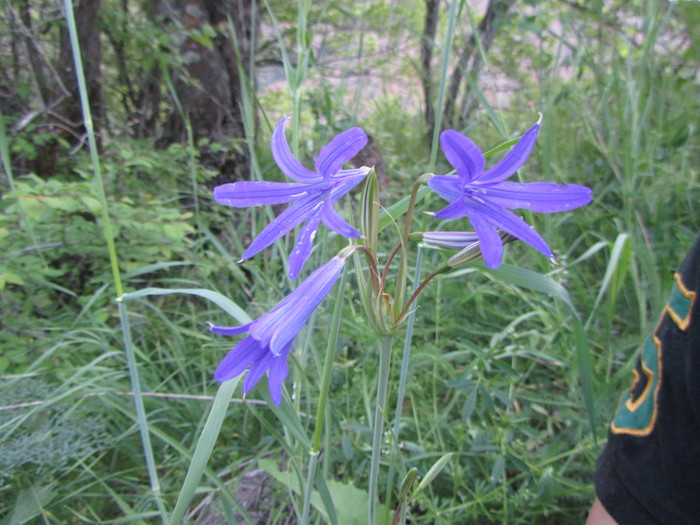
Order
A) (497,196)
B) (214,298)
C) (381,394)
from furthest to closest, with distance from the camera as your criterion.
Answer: (214,298) < (381,394) < (497,196)

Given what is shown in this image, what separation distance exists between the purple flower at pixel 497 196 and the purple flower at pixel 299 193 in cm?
12

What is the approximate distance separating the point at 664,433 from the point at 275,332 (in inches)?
30.0

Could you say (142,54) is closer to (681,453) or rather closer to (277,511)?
(277,511)

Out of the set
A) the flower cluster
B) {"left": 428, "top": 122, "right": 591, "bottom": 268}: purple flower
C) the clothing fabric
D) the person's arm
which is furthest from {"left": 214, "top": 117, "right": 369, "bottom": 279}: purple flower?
the person's arm

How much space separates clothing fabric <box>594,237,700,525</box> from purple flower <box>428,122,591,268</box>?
0.51 m

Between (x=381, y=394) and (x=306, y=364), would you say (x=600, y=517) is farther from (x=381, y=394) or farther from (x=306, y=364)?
(x=306, y=364)

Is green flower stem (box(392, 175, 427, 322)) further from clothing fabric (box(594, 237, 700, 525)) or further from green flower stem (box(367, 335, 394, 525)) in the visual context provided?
clothing fabric (box(594, 237, 700, 525))

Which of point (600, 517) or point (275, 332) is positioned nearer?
point (275, 332)

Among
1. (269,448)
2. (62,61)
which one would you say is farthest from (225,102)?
(269,448)

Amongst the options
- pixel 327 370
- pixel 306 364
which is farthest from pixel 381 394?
A: pixel 306 364

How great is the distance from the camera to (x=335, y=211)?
25.8 inches

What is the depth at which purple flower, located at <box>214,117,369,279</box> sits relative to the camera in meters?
0.64

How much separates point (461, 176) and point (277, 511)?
1219mm

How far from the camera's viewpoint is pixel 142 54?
10.2 feet
